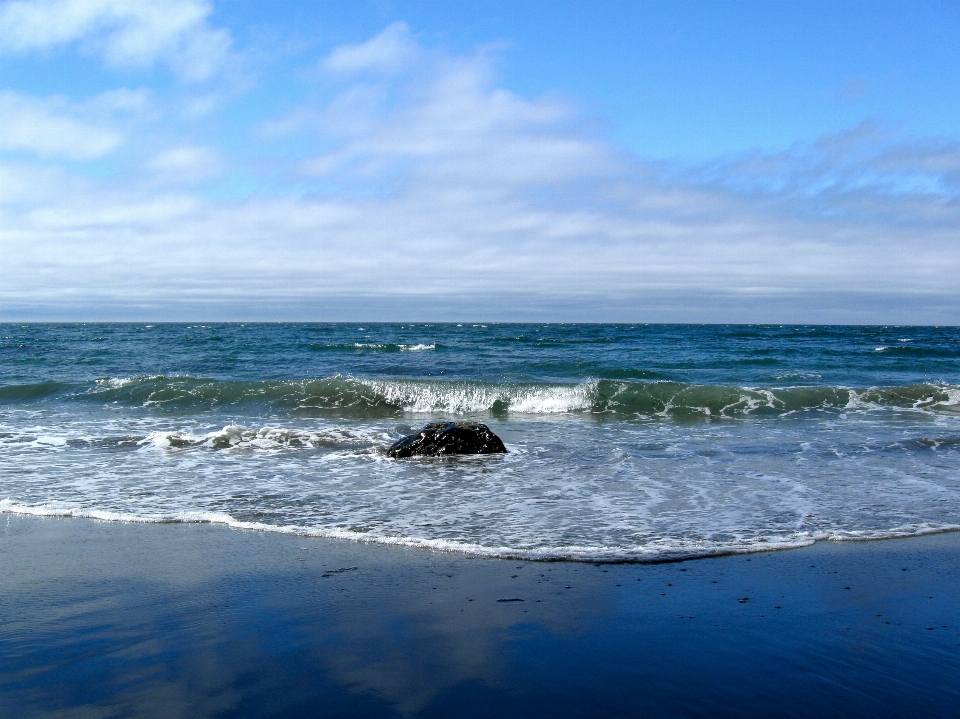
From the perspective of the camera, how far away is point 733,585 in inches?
179

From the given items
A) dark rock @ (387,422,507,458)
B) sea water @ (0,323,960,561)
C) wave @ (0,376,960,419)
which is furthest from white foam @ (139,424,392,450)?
wave @ (0,376,960,419)

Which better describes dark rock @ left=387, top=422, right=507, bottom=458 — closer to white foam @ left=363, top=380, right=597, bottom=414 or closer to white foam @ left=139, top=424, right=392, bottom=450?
white foam @ left=139, top=424, right=392, bottom=450

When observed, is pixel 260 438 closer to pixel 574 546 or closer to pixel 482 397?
pixel 574 546

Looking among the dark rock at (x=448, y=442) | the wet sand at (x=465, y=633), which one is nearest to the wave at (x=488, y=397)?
the dark rock at (x=448, y=442)

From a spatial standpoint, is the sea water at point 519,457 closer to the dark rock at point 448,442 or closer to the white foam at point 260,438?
the white foam at point 260,438

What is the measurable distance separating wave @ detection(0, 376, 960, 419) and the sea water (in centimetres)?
9

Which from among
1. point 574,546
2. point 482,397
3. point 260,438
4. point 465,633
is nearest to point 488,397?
point 482,397

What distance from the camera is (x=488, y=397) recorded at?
58.2ft

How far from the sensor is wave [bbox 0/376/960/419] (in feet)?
53.8

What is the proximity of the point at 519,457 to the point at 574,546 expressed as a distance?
4.49 metres

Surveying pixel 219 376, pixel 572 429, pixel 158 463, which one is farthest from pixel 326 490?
pixel 219 376

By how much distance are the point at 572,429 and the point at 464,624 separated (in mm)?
9523

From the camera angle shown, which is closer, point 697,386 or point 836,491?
point 836,491

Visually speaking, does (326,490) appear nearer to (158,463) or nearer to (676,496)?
(158,463)
